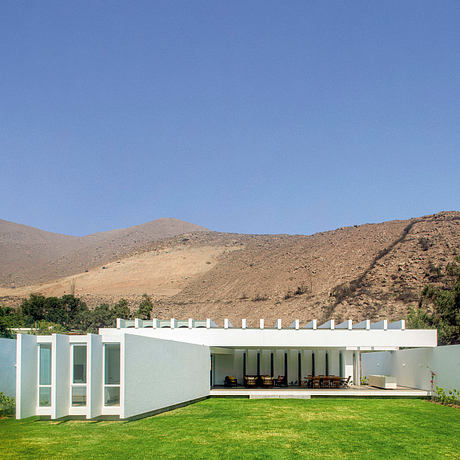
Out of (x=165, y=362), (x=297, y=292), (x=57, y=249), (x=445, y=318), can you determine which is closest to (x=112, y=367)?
(x=165, y=362)

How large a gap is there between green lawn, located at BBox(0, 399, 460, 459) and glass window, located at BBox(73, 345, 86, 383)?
3.70ft

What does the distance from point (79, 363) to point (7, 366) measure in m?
3.68

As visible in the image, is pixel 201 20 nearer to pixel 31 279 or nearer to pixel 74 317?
pixel 74 317

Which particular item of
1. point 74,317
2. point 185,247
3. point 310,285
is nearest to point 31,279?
point 185,247

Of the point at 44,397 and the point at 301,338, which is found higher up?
the point at 301,338

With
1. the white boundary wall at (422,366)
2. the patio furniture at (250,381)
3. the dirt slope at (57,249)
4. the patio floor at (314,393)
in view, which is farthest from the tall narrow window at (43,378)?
the dirt slope at (57,249)

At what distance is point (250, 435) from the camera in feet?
41.6

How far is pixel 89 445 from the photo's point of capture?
438 inches

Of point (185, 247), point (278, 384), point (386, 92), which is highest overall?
point (386, 92)

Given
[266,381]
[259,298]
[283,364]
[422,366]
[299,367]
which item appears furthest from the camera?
[259,298]

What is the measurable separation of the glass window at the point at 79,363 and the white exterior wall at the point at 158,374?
3.96 feet

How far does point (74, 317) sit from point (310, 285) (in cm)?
2251

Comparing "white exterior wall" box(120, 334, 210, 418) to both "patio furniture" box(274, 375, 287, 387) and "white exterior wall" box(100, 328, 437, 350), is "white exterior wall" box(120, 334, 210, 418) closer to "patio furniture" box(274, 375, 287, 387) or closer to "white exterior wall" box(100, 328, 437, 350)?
"white exterior wall" box(100, 328, 437, 350)

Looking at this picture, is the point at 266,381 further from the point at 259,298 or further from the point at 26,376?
the point at 259,298
